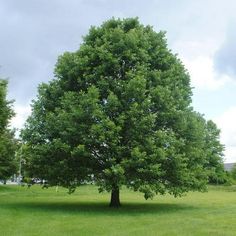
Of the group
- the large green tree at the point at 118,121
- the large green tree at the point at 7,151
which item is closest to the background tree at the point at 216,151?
the large green tree at the point at 7,151

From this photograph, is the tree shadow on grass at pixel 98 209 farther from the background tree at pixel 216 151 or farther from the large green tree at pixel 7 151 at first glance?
the background tree at pixel 216 151

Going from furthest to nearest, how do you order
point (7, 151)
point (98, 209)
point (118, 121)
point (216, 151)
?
point (216, 151) < point (7, 151) < point (98, 209) < point (118, 121)

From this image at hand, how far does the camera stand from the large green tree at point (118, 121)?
26047mm

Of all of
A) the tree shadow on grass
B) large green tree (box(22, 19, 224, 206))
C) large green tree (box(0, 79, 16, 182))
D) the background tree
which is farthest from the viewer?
the background tree

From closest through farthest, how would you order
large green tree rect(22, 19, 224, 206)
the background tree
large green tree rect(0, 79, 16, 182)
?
1. large green tree rect(22, 19, 224, 206)
2. large green tree rect(0, 79, 16, 182)
3. the background tree

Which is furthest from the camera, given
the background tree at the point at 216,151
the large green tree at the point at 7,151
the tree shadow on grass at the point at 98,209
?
the background tree at the point at 216,151

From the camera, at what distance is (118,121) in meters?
26.4

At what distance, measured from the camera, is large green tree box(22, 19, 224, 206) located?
26.0m

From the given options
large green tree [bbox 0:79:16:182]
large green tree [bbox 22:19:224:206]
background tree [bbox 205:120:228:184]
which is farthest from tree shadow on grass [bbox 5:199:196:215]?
background tree [bbox 205:120:228:184]

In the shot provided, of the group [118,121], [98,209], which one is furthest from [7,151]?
[118,121]

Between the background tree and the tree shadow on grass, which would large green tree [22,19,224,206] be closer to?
the tree shadow on grass

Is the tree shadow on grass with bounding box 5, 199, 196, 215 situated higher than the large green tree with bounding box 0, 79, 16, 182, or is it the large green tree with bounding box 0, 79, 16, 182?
the large green tree with bounding box 0, 79, 16, 182

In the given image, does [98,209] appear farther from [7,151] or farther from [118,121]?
[7,151]

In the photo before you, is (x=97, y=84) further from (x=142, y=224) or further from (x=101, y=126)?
(x=142, y=224)
